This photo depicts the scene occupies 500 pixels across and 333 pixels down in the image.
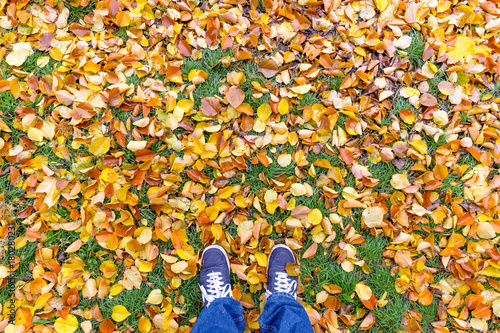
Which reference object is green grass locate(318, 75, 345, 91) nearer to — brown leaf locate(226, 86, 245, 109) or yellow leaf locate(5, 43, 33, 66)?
brown leaf locate(226, 86, 245, 109)

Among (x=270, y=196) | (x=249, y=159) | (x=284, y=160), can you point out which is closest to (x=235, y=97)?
(x=249, y=159)

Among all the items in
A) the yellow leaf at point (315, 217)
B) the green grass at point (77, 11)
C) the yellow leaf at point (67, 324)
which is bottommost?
the yellow leaf at point (67, 324)

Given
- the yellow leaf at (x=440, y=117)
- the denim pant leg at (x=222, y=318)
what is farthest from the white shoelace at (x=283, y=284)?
the yellow leaf at (x=440, y=117)

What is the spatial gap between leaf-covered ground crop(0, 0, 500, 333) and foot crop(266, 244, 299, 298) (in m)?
0.07

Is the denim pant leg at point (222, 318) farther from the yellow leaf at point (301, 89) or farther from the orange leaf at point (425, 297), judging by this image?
the yellow leaf at point (301, 89)

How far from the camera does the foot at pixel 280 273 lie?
1.86 meters

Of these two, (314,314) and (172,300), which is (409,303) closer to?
(314,314)

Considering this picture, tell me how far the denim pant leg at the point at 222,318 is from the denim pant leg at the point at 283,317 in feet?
0.48

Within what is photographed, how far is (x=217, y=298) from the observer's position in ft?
5.81

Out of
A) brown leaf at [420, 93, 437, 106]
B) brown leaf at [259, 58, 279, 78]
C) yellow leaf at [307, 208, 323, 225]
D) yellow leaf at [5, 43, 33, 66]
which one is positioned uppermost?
yellow leaf at [5, 43, 33, 66]

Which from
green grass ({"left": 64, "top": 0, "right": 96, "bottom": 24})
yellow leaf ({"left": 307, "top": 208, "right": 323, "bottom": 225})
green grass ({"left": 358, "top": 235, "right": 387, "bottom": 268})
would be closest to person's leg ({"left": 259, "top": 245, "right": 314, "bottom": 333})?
yellow leaf ({"left": 307, "top": 208, "right": 323, "bottom": 225})

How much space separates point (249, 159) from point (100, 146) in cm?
103

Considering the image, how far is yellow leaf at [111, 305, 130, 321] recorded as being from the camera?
6.08ft

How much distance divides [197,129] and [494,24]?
240cm
